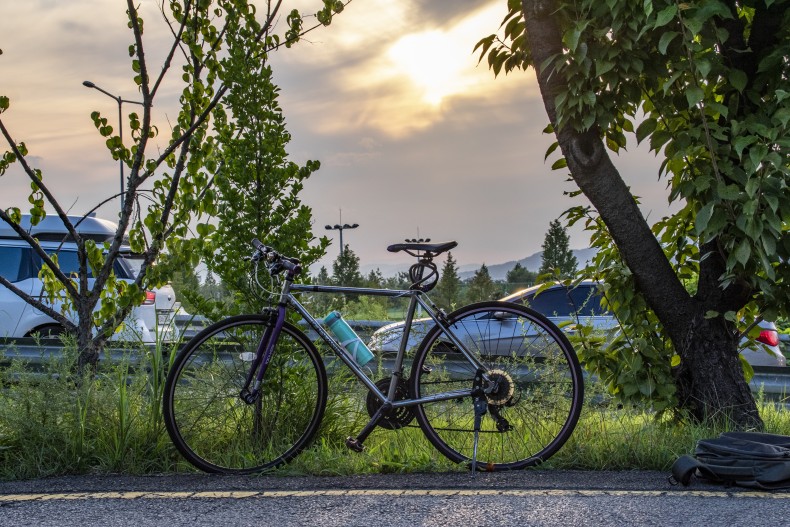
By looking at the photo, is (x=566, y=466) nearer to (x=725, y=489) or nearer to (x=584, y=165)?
(x=725, y=489)

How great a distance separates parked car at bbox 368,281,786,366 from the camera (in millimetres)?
6129

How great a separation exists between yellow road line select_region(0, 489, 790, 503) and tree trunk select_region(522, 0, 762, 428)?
1.24 meters

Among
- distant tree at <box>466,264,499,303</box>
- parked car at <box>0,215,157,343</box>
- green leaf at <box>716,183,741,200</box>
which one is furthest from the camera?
distant tree at <box>466,264,499,303</box>

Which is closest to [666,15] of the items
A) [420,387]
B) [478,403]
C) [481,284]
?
[478,403]

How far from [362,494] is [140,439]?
1.64 metres

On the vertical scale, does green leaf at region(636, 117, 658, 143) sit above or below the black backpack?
above

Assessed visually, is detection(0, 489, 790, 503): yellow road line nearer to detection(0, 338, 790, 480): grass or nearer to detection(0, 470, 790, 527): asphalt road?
detection(0, 470, 790, 527): asphalt road

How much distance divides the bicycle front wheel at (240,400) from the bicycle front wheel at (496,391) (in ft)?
2.41

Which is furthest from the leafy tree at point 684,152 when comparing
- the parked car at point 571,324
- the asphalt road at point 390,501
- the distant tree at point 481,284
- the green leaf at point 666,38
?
the distant tree at point 481,284

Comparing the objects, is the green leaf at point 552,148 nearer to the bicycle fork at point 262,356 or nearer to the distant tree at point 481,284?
the bicycle fork at point 262,356

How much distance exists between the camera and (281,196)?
6070 mm

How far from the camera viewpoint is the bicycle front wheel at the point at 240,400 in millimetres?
5258

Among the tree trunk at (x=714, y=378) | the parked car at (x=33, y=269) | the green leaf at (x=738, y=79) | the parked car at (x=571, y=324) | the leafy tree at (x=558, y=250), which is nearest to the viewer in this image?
the green leaf at (x=738, y=79)

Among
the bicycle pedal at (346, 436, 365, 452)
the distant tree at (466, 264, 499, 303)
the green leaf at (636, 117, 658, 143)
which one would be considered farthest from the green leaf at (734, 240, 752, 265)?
the distant tree at (466, 264, 499, 303)
